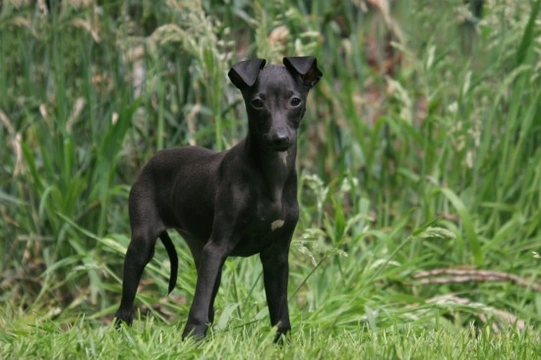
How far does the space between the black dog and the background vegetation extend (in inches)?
27.7

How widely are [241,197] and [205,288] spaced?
0.36 meters

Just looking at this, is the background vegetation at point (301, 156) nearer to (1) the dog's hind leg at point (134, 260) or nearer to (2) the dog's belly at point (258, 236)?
(1) the dog's hind leg at point (134, 260)

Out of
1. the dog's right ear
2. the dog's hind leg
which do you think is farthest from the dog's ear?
the dog's hind leg

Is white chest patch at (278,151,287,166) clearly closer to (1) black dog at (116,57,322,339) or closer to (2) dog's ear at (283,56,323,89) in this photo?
(1) black dog at (116,57,322,339)

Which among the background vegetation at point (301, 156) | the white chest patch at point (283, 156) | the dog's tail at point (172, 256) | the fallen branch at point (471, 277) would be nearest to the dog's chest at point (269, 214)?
the white chest patch at point (283, 156)

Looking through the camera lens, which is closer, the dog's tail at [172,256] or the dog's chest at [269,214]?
the dog's chest at [269,214]

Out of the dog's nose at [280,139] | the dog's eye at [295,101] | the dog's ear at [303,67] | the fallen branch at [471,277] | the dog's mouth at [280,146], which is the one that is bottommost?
the fallen branch at [471,277]

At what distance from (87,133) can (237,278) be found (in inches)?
55.1

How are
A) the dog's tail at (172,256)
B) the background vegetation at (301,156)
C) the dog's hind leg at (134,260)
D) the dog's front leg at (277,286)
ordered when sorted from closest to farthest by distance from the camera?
the dog's front leg at (277,286), the dog's hind leg at (134,260), the dog's tail at (172,256), the background vegetation at (301,156)

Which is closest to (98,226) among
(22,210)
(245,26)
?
(22,210)

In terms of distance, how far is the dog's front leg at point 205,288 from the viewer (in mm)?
4090

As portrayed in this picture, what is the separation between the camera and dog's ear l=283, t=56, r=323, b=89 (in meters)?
4.12

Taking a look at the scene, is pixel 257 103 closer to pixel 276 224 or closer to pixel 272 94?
pixel 272 94

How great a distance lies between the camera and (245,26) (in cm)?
674
